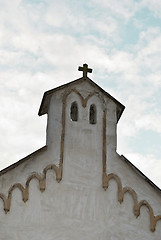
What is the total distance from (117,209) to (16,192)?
108 inches

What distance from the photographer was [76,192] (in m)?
11.8

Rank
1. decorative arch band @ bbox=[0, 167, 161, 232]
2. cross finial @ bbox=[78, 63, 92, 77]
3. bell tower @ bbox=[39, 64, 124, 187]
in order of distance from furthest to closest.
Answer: cross finial @ bbox=[78, 63, 92, 77], bell tower @ bbox=[39, 64, 124, 187], decorative arch band @ bbox=[0, 167, 161, 232]

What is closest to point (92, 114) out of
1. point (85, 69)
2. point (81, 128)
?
point (81, 128)

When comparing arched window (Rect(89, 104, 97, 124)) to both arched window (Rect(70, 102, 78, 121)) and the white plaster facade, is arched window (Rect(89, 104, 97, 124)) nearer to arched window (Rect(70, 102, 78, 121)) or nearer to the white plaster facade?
the white plaster facade

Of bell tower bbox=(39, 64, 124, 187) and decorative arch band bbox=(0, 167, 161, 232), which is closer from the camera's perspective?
decorative arch band bbox=(0, 167, 161, 232)

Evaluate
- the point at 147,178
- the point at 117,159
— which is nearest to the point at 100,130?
the point at 117,159

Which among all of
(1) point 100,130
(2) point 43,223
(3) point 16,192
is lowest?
(2) point 43,223

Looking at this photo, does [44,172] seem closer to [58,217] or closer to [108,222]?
[58,217]

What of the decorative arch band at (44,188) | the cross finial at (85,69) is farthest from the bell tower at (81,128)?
the decorative arch band at (44,188)

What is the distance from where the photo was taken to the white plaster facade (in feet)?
36.9

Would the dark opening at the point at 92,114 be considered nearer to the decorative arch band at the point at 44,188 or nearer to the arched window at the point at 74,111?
the arched window at the point at 74,111

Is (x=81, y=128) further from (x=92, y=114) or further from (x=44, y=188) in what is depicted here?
(x=44, y=188)

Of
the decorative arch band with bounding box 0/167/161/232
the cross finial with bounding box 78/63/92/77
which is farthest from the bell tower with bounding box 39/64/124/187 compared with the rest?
the decorative arch band with bounding box 0/167/161/232

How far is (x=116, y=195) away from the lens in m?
11.9
